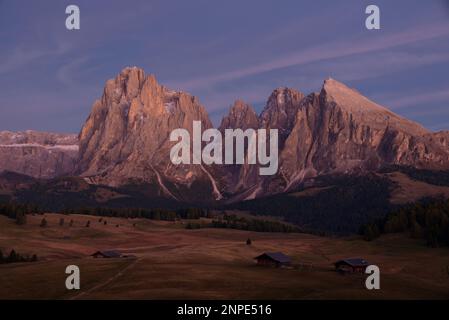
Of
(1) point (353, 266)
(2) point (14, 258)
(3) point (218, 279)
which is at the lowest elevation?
(2) point (14, 258)

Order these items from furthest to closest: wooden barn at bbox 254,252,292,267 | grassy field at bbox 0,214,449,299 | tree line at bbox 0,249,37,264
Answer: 1. tree line at bbox 0,249,37,264
2. wooden barn at bbox 254,252,292,267
3. grassy field at bbox 0,214,449,299

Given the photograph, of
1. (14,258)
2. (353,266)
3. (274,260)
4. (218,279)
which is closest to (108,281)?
(218,279)

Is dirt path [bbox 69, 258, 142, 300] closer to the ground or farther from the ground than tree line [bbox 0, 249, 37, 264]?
farther from the ground

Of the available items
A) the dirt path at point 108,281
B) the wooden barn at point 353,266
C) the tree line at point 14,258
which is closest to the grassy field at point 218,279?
the dirt path at point 108,281

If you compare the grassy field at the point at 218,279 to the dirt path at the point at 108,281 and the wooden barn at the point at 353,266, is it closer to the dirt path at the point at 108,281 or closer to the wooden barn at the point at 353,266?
the dirt path at the point at 108,281

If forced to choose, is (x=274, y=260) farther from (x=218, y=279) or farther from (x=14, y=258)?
(x=14, y=258)

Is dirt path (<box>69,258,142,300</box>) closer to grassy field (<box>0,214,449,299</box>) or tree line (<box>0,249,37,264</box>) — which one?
grassy field (<box>0,214,449,299</box>)

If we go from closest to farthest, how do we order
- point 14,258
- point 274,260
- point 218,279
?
point 218,279, point 274,260, point 14,258

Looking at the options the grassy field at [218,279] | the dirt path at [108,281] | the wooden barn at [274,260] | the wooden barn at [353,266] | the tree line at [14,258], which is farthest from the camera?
the tree line at [14,258]

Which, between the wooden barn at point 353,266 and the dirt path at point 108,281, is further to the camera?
the wooden barn at point 353,266

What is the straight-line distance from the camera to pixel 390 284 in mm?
116625

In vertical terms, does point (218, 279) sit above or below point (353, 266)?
above

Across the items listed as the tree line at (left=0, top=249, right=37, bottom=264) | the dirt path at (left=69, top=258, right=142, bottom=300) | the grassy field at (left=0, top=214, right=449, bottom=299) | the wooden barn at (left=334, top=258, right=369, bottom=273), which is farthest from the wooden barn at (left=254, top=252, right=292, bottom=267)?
the tree line at (left=0, top=249, right=37, bottom=264)
